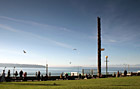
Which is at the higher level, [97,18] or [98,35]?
[97,18]

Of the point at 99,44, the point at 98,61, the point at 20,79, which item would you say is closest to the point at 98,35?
the point at 99,44

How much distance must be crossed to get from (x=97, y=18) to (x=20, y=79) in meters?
23.5

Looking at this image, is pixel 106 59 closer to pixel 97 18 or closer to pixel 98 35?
pixel 98 35

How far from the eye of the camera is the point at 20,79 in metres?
29.0

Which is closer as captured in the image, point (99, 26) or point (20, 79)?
point (20, 79)

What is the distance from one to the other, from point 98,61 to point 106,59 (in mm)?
3812

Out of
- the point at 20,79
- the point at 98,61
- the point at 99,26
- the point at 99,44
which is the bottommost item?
the point at 20,79

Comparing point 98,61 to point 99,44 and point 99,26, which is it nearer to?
point 99,44

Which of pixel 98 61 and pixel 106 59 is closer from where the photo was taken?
pixel 98 61

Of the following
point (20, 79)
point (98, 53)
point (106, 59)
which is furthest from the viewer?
point (106, 59)

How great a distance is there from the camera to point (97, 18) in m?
41.9

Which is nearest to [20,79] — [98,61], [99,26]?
[98,61]

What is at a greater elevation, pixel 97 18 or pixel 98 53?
pixel 97 18

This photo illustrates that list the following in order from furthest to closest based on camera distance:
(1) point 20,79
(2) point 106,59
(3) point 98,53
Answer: (2) point 106,59 → (3) point 98,53 → (1) point 20,79
